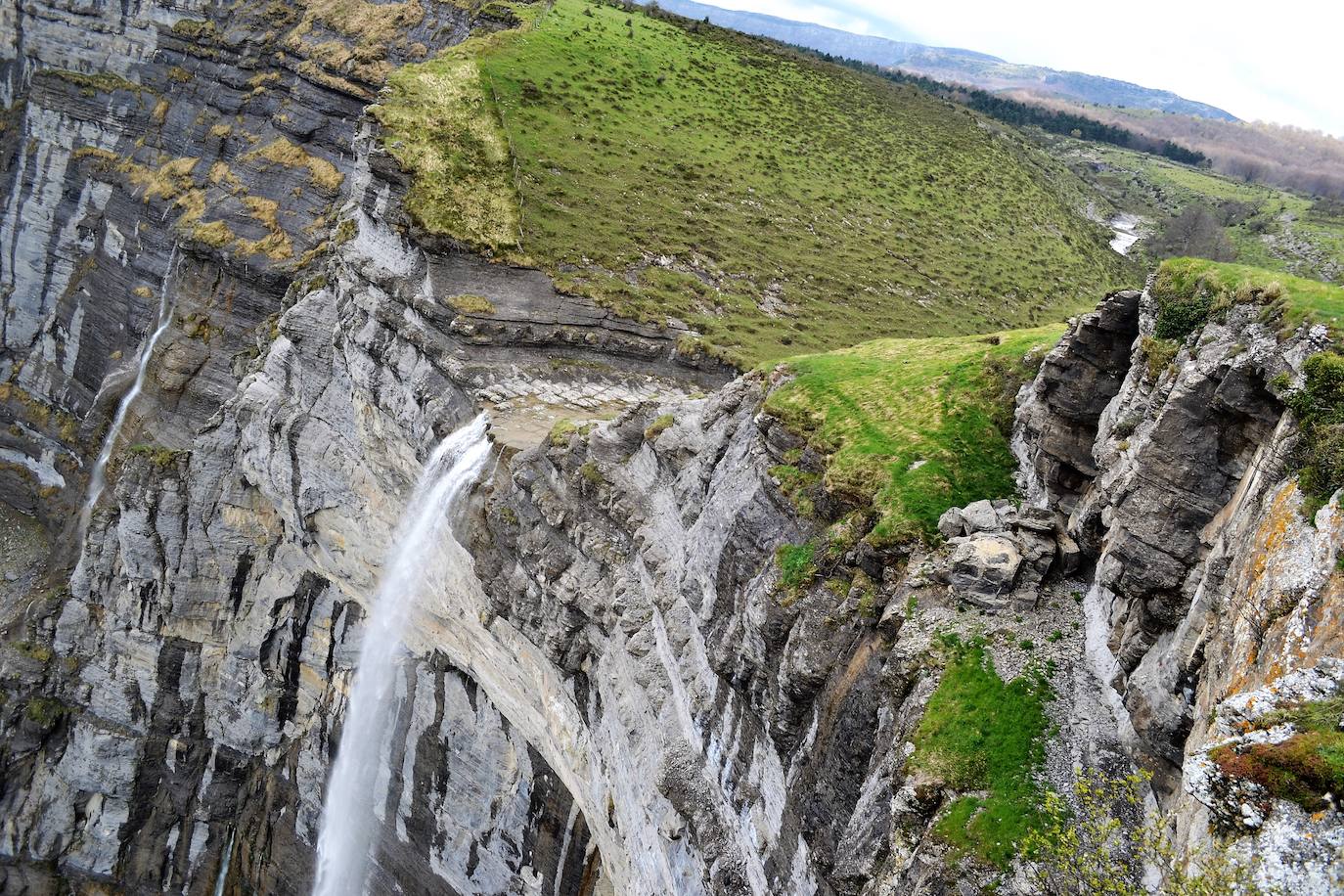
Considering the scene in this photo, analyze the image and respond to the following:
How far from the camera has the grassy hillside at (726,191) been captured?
45.6 m

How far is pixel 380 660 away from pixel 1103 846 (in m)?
34.1

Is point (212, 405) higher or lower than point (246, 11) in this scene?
lower

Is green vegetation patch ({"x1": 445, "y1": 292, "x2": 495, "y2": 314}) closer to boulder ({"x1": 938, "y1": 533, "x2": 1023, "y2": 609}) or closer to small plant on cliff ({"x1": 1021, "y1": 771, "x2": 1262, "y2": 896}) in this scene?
boulder ({"x1": 938, "y1": 533, "x2": 1023, "y2": 609})

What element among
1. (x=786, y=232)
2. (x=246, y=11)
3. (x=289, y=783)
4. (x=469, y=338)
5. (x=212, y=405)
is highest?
(x=246, y=11)

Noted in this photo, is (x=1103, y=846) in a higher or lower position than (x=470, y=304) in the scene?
lower

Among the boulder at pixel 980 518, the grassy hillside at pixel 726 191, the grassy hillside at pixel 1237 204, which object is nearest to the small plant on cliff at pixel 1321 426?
the boulder at pixel 980 518

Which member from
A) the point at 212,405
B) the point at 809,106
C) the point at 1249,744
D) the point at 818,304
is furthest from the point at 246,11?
the point at 1249,744

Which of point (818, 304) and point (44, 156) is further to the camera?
point (44, 156)

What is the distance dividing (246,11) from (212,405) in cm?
4183

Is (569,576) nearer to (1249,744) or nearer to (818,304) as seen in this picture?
(1249,744)

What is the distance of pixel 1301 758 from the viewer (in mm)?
8477

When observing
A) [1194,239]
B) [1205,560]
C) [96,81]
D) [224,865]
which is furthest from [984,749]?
[96,81]

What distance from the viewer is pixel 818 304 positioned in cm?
4872

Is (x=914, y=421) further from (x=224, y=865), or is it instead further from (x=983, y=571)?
(x=224, y=865)
